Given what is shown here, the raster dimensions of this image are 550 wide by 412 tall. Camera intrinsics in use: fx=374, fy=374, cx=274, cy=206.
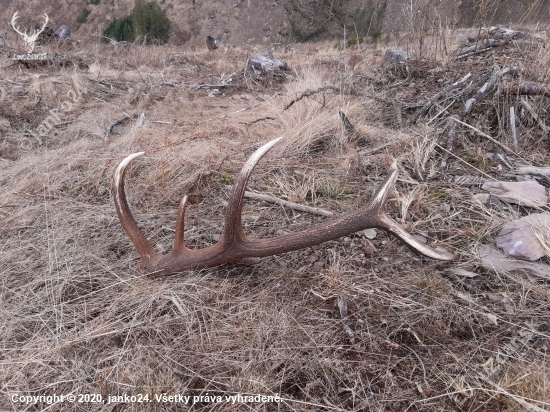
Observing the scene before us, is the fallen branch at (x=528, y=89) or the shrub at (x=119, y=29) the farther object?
the shrub at (x=119, y=29)

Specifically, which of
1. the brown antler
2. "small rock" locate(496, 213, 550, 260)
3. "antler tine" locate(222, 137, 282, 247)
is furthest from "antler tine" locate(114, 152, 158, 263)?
"small rock" locate(496, 213, 550, 260)

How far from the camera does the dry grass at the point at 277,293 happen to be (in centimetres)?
124

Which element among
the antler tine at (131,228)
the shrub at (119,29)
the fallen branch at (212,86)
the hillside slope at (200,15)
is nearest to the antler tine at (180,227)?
the antler tine at (131,228)

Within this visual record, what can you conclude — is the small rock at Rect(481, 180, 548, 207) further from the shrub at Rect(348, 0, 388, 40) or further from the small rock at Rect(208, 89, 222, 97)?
the shrub at Rect(348, 0, 388, 40)

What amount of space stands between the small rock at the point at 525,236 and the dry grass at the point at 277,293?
3.2 inches

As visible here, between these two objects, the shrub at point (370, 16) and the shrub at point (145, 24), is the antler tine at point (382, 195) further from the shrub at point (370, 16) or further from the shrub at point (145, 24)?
the shrub at point (145, 24)

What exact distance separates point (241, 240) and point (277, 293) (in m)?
0.27

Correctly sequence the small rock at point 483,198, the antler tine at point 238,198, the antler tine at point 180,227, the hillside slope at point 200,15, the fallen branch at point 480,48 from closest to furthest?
the antler tine at point 238,198, the antler tine at point 180,227, the small rock at point 483,198, the fallen branch at point 480,48, the hillside slope at point 200,15

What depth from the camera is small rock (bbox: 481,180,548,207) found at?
1995 millimetres

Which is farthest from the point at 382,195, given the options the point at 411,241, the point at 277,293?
the point at 277,293

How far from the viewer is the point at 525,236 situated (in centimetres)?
173

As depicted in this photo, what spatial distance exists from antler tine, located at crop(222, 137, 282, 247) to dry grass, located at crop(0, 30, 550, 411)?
0.23m

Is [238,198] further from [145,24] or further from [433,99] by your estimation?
[145,24]

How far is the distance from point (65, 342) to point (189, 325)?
0.46m
